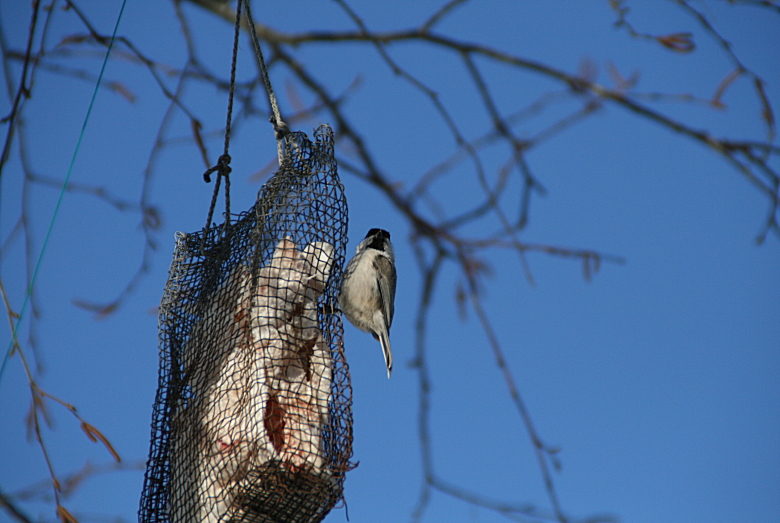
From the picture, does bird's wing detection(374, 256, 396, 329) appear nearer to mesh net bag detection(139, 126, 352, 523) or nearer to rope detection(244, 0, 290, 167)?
mesh net bag detection(139, 126, 352, 523)

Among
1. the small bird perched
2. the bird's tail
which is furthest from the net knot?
the bird's tail

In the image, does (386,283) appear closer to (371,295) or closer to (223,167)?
(371,295)

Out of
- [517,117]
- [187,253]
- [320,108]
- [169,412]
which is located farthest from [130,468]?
[517,117]

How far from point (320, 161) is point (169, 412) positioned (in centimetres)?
96

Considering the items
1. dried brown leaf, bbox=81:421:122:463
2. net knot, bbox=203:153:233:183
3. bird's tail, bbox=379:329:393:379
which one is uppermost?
net knot, bbox=203:153:233:183

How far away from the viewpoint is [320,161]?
267cm

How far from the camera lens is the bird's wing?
3.52m

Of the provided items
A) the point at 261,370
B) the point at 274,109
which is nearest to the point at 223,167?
the point at 274,109

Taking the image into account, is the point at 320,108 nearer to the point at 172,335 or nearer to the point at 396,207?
the point at 396,207

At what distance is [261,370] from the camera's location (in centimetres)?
230

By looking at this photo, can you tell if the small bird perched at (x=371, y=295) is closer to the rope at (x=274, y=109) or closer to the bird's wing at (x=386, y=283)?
the bird's wing at (x=386, y=283)

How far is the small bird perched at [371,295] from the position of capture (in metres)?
3.44

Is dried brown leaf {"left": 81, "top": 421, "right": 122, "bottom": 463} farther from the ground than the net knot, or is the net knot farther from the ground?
the net knot

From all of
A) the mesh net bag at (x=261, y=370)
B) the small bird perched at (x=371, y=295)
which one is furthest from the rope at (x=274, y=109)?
the small bird perched at (x=371, y=295)
